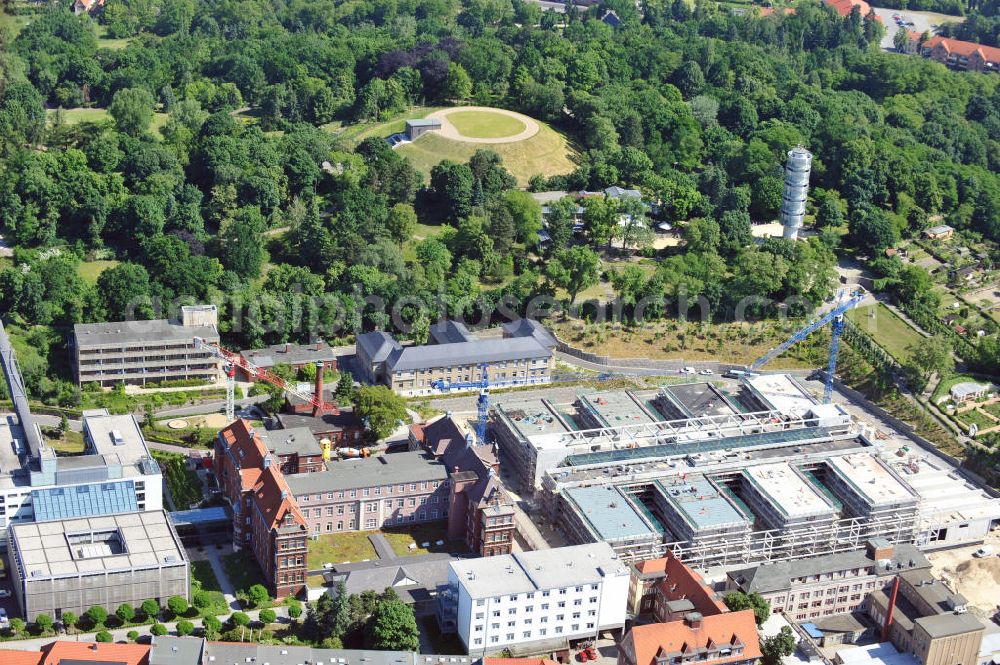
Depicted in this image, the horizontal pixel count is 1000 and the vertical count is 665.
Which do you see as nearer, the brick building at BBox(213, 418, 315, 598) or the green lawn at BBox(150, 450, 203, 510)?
the brick building at BBox(213, 418, 315, 598)

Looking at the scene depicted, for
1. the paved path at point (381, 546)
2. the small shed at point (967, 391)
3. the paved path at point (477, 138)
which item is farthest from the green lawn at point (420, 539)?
the paved path at point (477, 138)

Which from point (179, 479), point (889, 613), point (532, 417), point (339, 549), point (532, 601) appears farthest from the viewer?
point (532, 417)

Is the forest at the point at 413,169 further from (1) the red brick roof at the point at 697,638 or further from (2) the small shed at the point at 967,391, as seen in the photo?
(1) the red brick roof at the point at 697,638

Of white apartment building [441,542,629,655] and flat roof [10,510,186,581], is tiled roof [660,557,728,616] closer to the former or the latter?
white apartment building [441,542,629,655]

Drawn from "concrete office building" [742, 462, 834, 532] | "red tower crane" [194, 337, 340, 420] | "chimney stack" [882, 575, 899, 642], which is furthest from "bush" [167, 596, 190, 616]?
"chimney stack" [882, 575, 899, 642]

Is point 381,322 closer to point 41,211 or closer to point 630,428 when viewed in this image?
point 630,428

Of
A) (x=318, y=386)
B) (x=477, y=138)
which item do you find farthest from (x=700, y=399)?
(x=477, y=138)

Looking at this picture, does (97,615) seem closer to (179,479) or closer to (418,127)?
(179,479)
